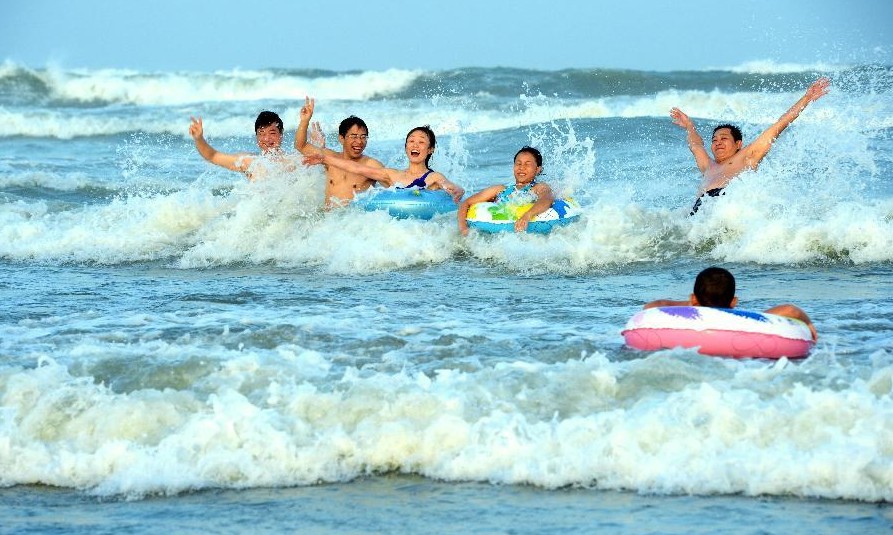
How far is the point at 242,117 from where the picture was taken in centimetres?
→ 2839

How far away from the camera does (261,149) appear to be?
39.9 ft

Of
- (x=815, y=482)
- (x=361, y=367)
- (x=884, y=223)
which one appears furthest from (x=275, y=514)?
(x=884, y=223)

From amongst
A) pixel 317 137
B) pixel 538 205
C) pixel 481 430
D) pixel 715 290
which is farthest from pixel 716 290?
pixel 317 137

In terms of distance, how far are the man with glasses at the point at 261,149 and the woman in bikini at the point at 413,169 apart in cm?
36

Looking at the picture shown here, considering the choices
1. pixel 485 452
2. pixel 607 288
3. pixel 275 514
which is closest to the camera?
pixel 275 514

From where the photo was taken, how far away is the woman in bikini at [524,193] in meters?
11.1

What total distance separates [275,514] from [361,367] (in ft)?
5.94

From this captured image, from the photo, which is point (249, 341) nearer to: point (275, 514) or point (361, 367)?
point (361, 367)

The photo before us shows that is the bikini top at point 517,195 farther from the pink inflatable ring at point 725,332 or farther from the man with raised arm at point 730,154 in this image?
the pink inflatable ring at point 725,332

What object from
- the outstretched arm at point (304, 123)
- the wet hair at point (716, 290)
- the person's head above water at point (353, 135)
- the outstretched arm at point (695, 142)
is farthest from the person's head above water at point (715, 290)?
the person's head above water at point (353, 135)

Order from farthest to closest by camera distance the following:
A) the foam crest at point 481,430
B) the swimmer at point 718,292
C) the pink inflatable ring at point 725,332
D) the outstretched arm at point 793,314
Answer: the swimmer at point 718,292
the outstretched arm at point 793,314
the pink inflatable ring at point 725,332
the foam crest at point 481,430

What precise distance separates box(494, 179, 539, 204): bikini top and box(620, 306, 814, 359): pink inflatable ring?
465cm

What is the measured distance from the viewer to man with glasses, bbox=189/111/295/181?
39.0 feet

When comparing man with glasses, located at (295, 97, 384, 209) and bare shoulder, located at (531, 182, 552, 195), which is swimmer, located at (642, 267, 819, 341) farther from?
man with glasses, located at (295, 97, 384, 209)
